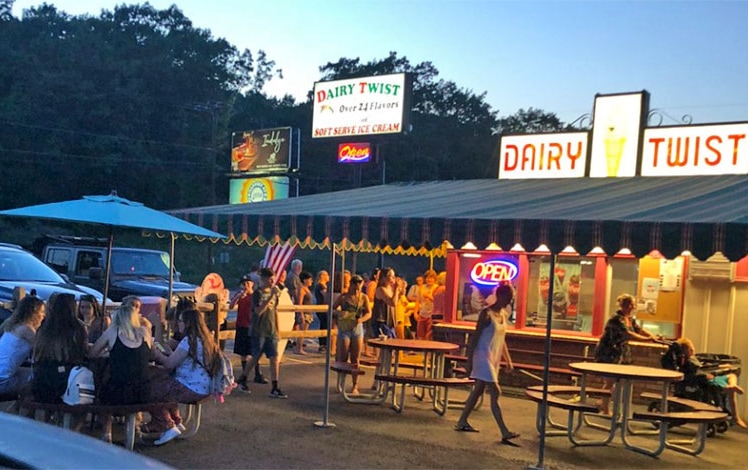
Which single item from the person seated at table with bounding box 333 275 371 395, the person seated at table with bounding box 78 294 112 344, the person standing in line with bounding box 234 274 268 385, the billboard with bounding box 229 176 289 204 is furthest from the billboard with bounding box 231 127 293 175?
the person seated at table with bounding box 78 294 112 344

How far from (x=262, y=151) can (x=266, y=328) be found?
2114 centimetres

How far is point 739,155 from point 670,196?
1.88m

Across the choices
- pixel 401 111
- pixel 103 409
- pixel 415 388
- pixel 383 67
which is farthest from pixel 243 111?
pixel 103 409

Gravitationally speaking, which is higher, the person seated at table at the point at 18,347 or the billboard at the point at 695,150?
the billboard at the point at 695,150

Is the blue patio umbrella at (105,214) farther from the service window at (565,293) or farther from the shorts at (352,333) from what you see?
the service window at (565,293)

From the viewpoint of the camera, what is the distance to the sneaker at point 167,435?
6918 mm

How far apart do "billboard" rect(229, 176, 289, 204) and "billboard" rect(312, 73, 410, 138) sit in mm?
3415

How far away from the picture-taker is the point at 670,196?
7.62 metres

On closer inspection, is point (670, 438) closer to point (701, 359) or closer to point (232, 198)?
point (701, 359)

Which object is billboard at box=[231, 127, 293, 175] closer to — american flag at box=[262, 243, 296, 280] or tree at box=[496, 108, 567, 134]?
american flag at box=[262, 243, 296, 280]

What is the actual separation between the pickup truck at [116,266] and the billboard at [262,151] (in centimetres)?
1260

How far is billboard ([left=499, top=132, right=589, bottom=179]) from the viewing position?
1021cm

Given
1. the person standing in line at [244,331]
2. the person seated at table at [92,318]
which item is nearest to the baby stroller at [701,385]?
the person standing in line at [244,331]

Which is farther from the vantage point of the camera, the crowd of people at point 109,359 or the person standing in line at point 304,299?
the person standing in line at point 304,299
